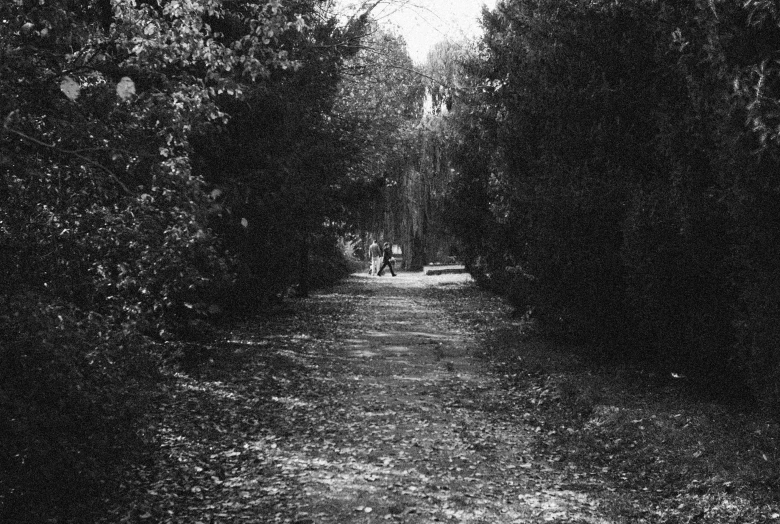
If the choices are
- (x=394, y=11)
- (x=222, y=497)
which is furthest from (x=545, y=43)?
(x=222, y=497)

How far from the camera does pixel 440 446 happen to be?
7.43 meters

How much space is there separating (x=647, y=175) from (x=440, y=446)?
4859mm

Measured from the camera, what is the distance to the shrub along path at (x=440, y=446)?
223 inches

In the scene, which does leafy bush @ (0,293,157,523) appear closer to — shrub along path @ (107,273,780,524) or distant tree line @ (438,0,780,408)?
shrub along path @ (107,273,780,524)

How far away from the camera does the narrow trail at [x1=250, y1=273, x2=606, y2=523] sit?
5695 millimetres

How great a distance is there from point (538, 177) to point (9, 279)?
7905mm

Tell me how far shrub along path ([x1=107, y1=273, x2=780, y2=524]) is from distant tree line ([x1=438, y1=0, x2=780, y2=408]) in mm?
823

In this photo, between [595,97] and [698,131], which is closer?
[698,131]

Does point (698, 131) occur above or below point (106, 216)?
above

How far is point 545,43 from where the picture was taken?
433 inches

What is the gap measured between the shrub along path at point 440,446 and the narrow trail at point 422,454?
0.02 meters

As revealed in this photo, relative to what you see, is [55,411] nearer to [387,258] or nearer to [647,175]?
[647,175]

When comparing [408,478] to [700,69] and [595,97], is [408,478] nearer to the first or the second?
[700,69]

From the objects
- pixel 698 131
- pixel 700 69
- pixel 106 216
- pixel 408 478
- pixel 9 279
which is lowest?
pixel 408 478
